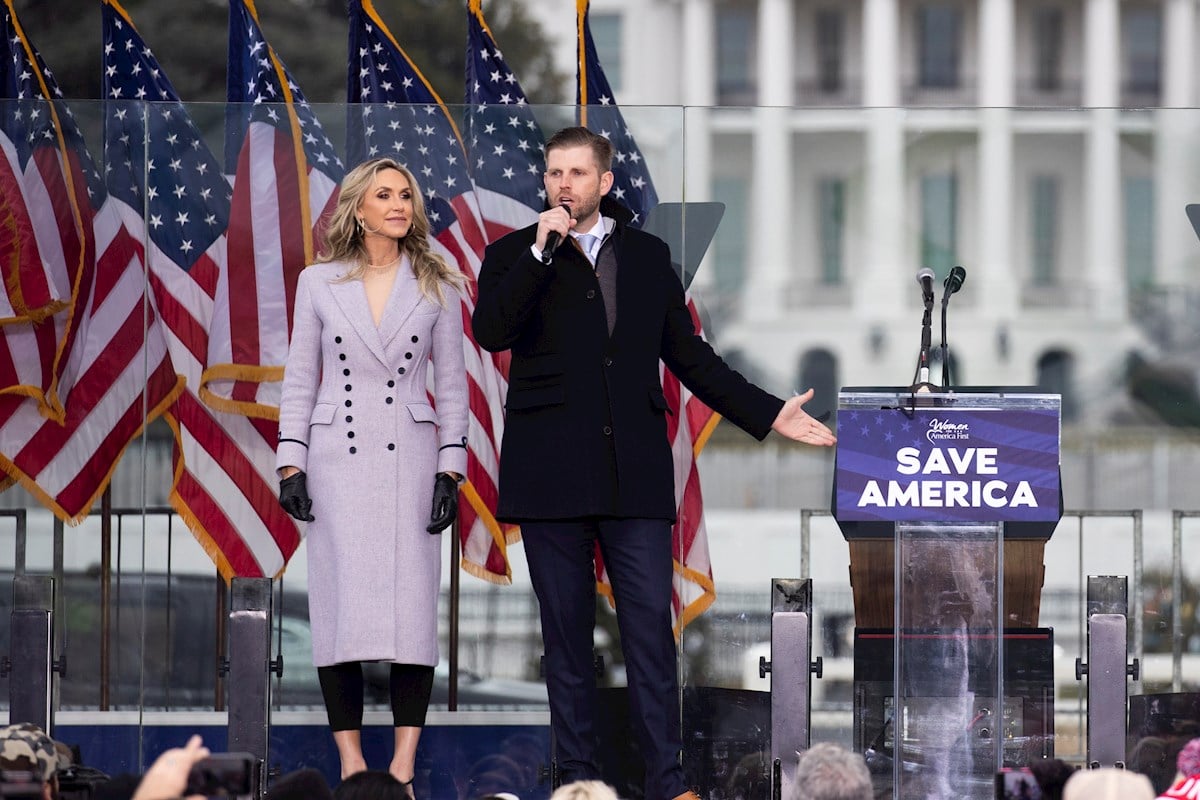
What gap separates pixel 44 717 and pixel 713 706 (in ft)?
6.88

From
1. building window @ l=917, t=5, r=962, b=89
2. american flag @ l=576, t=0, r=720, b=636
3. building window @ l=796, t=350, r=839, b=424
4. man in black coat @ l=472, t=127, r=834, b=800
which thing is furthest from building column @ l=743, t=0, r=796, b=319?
building window @ l=917, t=5, r=962, b=89

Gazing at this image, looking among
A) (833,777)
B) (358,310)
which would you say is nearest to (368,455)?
(358,310)

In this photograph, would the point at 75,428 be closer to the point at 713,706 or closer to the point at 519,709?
the point at 519,709

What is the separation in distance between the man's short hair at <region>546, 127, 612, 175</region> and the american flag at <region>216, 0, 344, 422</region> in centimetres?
130

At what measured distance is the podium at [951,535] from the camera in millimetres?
6707

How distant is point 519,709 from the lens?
25.0 ft

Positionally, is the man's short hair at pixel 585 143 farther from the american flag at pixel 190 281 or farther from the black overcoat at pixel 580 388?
the american flag at pixel 190 281

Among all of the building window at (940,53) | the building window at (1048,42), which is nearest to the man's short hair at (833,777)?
the building window at (940,53)

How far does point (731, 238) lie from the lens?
25.3ft

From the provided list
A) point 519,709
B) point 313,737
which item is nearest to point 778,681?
point 519,709

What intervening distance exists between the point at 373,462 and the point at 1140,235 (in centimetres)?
297

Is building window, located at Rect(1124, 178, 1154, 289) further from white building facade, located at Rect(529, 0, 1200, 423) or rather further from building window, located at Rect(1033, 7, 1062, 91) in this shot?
building window, located at Rect(1033, 7, 1062, 91)

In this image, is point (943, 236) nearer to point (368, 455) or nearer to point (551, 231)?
point (551, 231)

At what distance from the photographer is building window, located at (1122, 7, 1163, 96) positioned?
1768 inches
